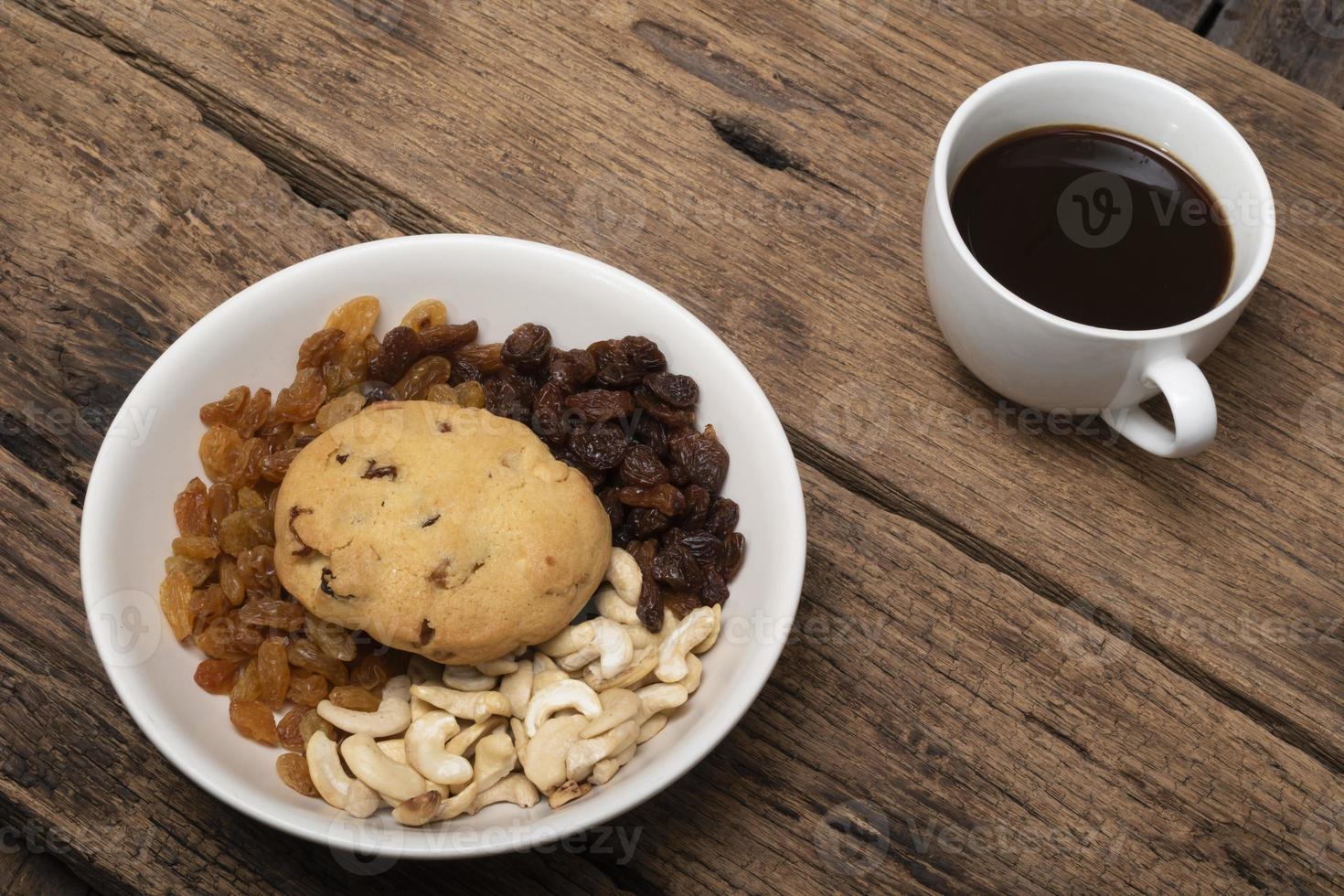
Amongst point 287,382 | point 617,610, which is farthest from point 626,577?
point 287,382

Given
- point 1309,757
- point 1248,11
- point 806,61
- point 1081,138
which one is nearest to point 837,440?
point 1081,138

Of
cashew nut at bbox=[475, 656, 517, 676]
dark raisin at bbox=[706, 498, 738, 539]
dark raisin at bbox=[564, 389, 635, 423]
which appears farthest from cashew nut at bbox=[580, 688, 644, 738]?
dark raisin at bbox=[564, 389, 635, 423]

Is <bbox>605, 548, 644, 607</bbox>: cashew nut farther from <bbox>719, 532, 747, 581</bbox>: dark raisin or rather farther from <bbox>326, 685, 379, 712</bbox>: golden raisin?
<bbox>326, 685, 379, 712</bbox>: golden raisin

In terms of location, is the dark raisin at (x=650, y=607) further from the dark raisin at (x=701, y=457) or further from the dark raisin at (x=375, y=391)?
the dark raisin at (x=375, y=391)

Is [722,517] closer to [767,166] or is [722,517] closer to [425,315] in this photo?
[425,315]

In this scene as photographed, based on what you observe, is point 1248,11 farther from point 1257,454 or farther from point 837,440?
point 837,440


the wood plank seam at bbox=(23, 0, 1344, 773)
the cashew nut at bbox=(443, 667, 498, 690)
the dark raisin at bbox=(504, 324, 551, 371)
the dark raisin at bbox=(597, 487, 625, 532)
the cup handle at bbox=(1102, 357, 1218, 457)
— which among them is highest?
the cup handle at bbox=(1102, 357, 1218, 457)

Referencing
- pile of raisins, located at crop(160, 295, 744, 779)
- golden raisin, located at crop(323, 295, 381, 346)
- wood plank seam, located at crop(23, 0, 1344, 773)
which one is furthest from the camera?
wood plank seam, located at crop(23, 0, 1344, 773)
